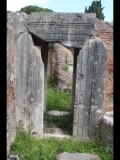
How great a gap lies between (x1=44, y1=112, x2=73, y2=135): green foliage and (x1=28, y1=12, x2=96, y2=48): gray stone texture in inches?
80.7

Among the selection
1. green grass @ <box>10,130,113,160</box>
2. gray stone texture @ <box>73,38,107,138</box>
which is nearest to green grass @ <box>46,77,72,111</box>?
gray stone texture @ <box>73,38,107,138</box>

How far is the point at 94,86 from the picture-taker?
5105mm

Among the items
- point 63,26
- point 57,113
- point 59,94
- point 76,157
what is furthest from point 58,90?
point 76,157

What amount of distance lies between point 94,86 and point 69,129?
1.34 meters

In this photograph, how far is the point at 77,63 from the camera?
5078 millimetres

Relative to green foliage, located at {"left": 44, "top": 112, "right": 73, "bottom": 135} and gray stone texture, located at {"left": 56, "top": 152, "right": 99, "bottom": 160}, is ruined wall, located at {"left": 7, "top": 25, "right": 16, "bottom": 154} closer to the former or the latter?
gray stone texture, located at {"left": 56, "top": 152, "right": 99, "bottom": 160}

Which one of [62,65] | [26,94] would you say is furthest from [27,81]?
[62,65]

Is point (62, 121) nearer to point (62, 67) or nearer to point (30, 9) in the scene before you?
point (62, 67)

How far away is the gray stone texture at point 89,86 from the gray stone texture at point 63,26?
26 cm

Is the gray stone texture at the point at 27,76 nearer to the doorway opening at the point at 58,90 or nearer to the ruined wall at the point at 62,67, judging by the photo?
the doorway opening at the point at 58,90

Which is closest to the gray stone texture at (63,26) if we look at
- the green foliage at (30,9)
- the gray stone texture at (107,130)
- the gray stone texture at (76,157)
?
the gray stone texture at (107,130)

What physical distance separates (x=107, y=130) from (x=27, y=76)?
6.29 ft

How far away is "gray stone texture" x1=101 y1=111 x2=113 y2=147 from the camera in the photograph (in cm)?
465
